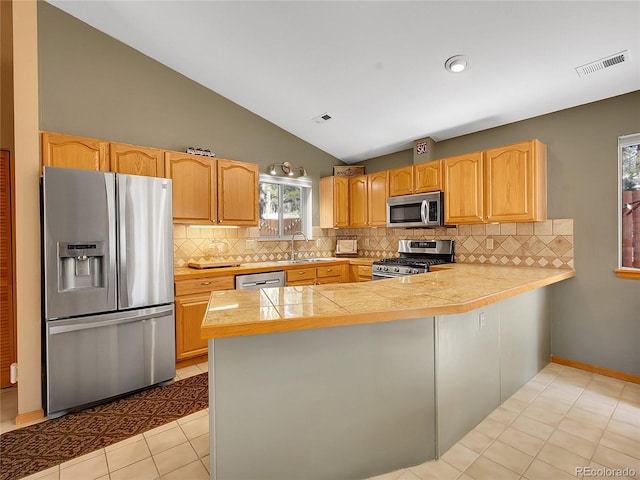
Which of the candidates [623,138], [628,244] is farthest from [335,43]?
[628,244]

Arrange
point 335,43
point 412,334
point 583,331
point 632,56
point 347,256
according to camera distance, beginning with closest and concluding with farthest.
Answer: point 412,334 → point 632,56 → point 335,43 → point 583,331 → point 347,256

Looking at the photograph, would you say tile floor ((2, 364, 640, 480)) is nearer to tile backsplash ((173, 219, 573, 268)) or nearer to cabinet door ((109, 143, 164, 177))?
tile backsplash ((173, 219, 573, 268))

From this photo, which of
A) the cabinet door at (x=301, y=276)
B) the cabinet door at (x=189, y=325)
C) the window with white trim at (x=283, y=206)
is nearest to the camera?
the cabinet door at (x=189, y=325)

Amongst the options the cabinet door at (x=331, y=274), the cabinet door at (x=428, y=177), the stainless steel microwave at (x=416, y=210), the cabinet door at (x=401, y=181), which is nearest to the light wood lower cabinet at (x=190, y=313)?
the cabinet door at (x=331, y=274)

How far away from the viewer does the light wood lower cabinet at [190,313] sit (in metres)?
2.95

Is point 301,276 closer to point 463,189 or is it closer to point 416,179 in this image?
point 416,179

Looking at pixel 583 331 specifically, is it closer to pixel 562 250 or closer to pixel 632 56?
pixel 562 250

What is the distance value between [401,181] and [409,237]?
0.82 metres

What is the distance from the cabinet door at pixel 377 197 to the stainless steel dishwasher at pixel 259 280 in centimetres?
157

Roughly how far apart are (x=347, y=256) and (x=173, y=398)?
314 cm

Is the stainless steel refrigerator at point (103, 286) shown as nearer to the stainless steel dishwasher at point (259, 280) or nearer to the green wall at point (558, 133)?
the stainless steel dishwasher at point (259, 280)

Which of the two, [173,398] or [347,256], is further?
[347,256]

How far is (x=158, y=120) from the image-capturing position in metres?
3.39

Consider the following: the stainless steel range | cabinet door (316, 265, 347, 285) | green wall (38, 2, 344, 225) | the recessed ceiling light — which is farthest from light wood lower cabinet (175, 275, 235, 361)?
the recessed ceiling light
